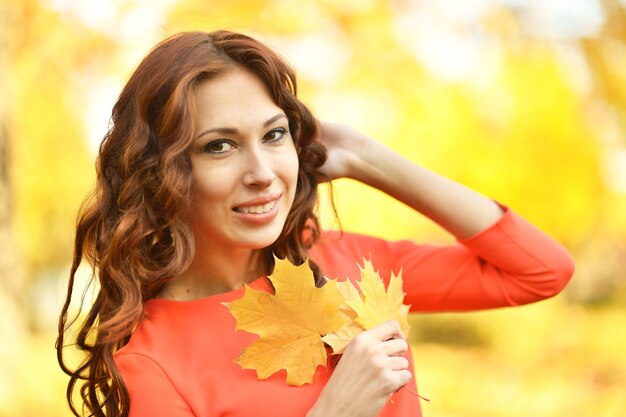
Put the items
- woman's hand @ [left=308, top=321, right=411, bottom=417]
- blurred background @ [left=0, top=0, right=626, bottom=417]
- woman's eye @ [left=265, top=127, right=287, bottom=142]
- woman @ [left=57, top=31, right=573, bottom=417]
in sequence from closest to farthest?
woman's hand @ [left=308, top=321, right=411, bottom=417], woman @ [left=57, top=31, right=573, bottom=417], woman's eye @ [left=265, top=127, right=287, bottom=142], blurred background @ [left=0, top=0, right=626, bottom=417]

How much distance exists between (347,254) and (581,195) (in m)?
4.34

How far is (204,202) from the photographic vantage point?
1876 millimetres

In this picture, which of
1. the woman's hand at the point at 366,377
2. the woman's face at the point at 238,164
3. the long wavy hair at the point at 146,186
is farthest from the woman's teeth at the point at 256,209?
the woman's hand at the point at 366,377

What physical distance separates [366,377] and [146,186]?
→ 0.65 meters

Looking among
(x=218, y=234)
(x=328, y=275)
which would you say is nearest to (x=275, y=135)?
(x=218, y=234)

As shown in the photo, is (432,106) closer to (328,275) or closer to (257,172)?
(328,275)

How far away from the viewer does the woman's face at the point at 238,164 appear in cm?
184

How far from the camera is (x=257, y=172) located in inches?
71.9

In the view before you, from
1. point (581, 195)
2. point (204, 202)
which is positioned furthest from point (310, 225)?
point (581, 195)

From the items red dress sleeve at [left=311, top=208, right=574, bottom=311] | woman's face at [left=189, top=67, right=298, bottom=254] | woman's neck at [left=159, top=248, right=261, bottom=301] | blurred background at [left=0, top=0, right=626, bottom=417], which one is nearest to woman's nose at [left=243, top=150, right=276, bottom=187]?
woman's face at [left=189, top=67, right=298, bottom=254]

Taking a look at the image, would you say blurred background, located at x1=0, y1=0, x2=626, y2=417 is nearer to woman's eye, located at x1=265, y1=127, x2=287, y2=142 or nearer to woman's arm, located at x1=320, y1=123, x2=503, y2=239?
woman's arm, located at x1=320, y1=123, x2=503, y2=239

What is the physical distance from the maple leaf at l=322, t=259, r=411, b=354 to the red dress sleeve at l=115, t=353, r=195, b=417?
338mm

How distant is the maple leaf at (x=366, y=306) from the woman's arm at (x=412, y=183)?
1.36 feet

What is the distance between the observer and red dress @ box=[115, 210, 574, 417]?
182cm
